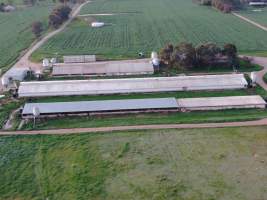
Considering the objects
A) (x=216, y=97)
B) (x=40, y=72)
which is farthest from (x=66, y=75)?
(x=216, y=97)

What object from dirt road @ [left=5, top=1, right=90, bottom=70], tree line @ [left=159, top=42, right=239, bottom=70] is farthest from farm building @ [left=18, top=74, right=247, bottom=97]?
dirt road @ [left=5, top=1, right=90, bottom=70]

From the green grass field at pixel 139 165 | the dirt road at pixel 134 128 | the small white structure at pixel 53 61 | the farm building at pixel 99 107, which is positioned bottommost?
the green grass field at pixel 139 165

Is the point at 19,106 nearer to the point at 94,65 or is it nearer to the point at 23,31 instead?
the point at 94,65

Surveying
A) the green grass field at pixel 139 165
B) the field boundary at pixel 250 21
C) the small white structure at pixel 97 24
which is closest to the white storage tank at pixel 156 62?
the green grass field at pixel 139 165

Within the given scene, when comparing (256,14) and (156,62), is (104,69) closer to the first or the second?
(156,62)

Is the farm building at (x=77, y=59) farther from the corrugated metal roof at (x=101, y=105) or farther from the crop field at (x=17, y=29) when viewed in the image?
the corrugated metal roof at (x=101, y=105)
